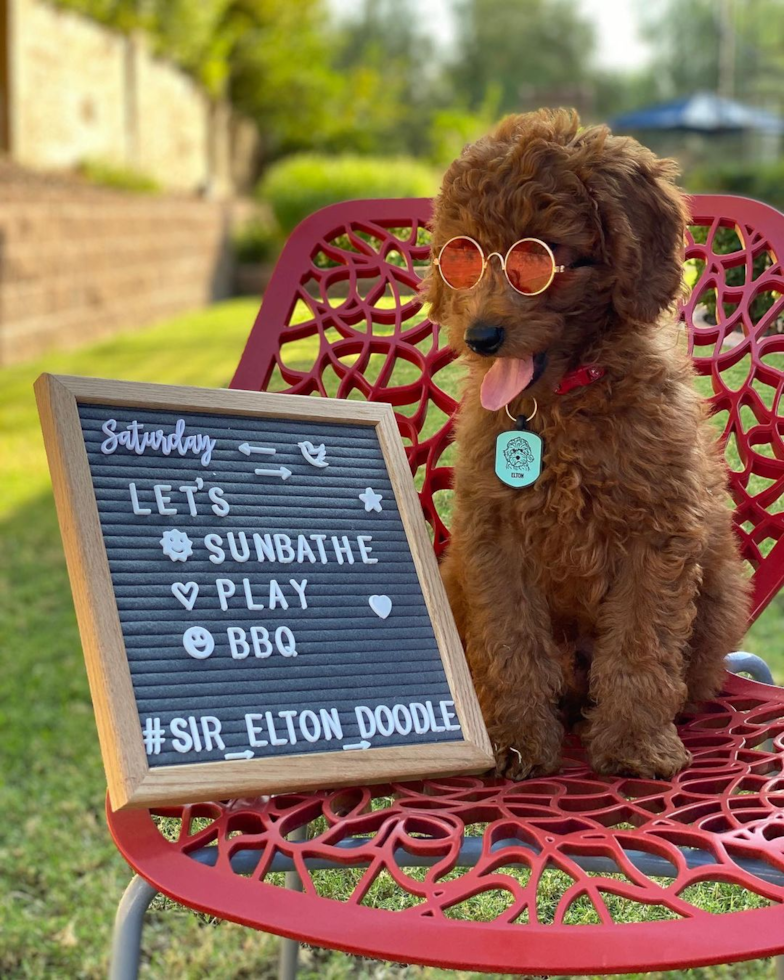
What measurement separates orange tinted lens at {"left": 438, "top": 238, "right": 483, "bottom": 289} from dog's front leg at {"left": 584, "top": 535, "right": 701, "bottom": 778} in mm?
532

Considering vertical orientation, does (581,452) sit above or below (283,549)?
above

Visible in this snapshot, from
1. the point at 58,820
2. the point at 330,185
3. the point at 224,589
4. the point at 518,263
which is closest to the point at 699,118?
the point at 330,185

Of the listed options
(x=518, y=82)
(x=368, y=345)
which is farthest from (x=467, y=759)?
(x=518, y=82)

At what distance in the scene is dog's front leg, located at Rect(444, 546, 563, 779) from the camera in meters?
1.93

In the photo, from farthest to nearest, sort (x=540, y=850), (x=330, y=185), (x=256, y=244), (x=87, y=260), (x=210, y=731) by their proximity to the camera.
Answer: (x=256, y=244) → (x=330, y=185) → (x=87, y=260) → (x=210, y=731) → (x=540, y=850)

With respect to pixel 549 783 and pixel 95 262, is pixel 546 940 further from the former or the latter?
pixel 95 262

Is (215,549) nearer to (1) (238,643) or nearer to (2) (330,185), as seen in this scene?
(1) (238,643)

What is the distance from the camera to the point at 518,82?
5759 cm

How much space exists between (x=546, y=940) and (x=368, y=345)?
5.10 ft

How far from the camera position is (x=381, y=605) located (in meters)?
1.97

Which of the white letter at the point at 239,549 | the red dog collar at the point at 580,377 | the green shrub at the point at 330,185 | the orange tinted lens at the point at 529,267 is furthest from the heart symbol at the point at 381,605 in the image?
the green shrub at the point at 330,185

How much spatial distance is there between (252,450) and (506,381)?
48cm

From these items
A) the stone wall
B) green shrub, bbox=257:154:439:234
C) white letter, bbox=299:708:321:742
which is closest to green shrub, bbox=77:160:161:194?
the stone wall

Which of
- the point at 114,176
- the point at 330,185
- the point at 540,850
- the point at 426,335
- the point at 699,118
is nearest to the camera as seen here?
the point at 540,850
